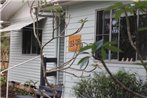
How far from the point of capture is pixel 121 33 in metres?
9.15

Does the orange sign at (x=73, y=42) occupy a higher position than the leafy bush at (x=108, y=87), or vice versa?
the orange sign at (x=73, y=42)

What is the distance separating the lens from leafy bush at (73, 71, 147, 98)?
7.99 metres

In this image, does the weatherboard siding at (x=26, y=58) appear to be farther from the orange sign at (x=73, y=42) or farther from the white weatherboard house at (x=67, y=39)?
the orange sign at (x=73, y=42)

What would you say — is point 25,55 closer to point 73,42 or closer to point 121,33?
point 73,42

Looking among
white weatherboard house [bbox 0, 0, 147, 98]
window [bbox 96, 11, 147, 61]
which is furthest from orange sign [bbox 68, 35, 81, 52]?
window [bbox 96, 11, 147, 61]

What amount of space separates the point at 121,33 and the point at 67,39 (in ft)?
9.38

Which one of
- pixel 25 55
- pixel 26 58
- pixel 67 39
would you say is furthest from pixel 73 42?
pixel 25 55

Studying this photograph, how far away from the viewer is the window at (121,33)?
8438mm

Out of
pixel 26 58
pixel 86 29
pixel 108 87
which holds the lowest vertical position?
pixel 108 87

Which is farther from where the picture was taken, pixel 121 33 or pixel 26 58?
pixel 26 58

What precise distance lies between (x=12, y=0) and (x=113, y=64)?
23.6ft

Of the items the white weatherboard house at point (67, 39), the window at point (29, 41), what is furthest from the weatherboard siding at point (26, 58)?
the window at point (29, 41)

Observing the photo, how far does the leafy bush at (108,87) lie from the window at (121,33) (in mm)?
659

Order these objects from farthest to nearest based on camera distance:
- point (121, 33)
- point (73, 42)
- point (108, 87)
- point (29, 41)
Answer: point (29, 41) → point (73, 42) → point (121, 33) → point (108, 87)
